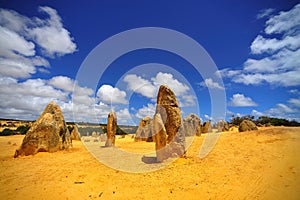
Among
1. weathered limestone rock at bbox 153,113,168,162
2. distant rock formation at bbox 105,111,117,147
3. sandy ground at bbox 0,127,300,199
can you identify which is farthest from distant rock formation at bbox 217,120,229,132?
weathered limestone rock at bbox 153,113,168,162

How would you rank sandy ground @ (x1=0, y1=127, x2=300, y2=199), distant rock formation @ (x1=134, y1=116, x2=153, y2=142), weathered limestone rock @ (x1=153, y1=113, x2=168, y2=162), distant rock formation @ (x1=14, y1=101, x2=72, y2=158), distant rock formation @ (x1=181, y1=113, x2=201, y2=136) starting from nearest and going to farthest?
sandy ground @ (x1=0, y1=127, x2=300, y2=199) < weathered limestone rock @ (x1=153, y1=113, x2=168, y2=162) < distant rock formation @ (x1=14, y1=101, x2=72, y2=158) < distant rock formation @ (x1=134, y1=116, x2=153, y2=142) < distant rock formation @ (x1=181, y1=113, x2=201, y2=136)

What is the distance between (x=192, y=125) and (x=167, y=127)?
1365 cm

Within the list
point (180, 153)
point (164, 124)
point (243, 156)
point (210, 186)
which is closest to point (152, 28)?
point (164, 124)

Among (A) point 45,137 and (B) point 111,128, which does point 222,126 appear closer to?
(B) point 111,128

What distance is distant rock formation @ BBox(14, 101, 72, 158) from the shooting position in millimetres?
10141

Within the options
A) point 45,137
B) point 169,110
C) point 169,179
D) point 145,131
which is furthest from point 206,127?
point 169,179

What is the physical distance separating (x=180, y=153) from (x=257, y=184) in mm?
3224

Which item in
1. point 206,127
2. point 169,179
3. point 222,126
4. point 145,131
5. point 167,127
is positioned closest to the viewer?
point 169,179

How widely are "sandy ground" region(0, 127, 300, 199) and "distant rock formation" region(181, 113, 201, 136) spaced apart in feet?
40.3

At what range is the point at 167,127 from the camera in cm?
866

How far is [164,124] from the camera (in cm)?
871

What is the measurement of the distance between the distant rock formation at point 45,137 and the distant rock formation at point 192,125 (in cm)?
1279

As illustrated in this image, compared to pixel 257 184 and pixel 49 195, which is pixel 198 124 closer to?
pixel 257 184

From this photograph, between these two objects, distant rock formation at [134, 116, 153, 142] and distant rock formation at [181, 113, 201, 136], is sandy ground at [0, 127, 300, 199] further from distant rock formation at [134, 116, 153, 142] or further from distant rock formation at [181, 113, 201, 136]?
distant rock formation at [181, 113, 201, 136]
